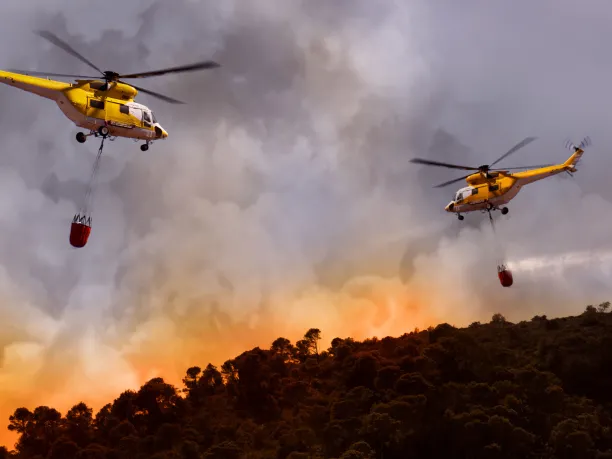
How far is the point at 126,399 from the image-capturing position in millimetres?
127125

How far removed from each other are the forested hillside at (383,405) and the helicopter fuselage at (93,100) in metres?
47.2

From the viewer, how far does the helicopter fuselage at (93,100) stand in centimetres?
4878

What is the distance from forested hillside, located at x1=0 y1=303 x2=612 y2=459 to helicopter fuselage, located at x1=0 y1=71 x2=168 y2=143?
155 ft

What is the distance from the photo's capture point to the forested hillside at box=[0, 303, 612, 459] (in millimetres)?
84625

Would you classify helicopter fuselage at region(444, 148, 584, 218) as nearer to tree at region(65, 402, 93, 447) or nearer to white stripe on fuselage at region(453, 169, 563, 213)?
white stripe on fuselage at region(453, 169, 563, 213)

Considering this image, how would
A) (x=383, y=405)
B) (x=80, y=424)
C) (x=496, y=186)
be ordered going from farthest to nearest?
(x=80, y=424) → (x=383, y=405) → (x=496, y=186)

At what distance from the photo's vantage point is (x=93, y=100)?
49688mm

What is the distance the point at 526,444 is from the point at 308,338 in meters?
75.8

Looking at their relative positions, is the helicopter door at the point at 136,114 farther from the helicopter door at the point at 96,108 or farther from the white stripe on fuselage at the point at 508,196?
the white stripe on fuselage at the point at 508,196

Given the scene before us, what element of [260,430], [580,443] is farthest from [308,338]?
[580,443]

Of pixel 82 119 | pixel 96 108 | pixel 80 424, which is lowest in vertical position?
pixel 80 424

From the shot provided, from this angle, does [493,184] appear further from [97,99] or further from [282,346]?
[282,346]

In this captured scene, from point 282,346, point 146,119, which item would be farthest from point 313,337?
point 146,119

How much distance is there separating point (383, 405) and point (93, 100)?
2176 inches
